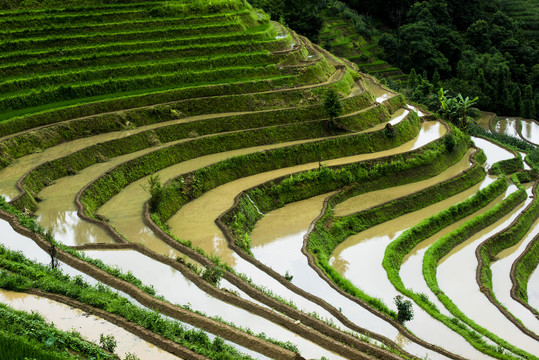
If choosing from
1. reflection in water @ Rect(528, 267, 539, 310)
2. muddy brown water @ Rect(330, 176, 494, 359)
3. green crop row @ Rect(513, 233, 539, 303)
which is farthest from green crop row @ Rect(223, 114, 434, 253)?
reflection in water @ Rect(528, 267, 539, 310)

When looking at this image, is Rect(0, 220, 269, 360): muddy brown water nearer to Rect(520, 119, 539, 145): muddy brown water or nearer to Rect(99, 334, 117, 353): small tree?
Rect(99, 334, 117, 353): small tree

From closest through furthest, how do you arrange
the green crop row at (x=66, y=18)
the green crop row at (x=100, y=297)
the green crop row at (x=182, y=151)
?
the green crop row at (x=100, y=297) → the green crop row at (x=182, y=151) → the green crop row at (x=66, y=18)

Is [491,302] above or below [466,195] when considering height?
below

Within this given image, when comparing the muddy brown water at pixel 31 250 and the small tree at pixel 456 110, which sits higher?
the small tree at pixel 456 110

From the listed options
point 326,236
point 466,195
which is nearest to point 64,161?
point 326,236

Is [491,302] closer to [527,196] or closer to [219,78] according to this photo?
[527,196]

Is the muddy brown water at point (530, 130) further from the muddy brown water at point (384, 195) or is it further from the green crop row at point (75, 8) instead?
the green crop row at point (75, 8)

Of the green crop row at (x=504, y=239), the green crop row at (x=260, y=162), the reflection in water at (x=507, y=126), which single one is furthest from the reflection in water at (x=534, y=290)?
the reflection in water at (x=507, y=126)
